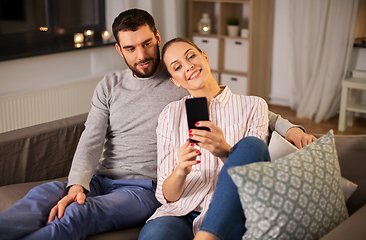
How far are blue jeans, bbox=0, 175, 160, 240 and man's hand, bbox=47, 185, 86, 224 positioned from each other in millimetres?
20

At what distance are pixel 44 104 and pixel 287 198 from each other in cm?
258

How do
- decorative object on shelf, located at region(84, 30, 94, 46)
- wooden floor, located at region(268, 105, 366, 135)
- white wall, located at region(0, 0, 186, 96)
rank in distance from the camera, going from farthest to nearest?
1. decorative object on shelf, located at region(84, 30, 94, 46)
2. wooden floor, located at region(268, 105, 366, 135)
3. white wall, located at region(0, 0, 186, 96)

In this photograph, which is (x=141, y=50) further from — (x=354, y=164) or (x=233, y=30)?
(x=233, y=30)

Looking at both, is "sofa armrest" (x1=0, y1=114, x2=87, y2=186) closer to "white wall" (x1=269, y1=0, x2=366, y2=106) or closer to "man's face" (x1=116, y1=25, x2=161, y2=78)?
"man's face" (x1=116, y1=25, x2=161, y2=78)

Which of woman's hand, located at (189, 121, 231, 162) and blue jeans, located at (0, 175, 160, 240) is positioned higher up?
woman's hand, located at (189, 121, 231, 162)

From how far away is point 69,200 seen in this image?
143 cm

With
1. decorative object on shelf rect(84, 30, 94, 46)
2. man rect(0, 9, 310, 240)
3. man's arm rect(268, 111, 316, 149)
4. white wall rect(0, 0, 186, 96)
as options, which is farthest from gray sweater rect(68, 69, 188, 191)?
decorative object on shelf rect(84, 30, 94, 46)

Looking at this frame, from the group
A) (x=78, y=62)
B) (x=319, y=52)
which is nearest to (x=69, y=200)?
(x=78, y=62)

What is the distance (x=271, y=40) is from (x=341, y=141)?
2.90 m

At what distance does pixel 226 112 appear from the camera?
1.46 metres

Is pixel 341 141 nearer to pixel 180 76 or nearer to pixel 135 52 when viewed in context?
pixel 180 76

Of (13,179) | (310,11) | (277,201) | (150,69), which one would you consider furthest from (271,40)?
(277,201)

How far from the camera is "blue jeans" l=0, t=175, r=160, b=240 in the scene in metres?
1.28

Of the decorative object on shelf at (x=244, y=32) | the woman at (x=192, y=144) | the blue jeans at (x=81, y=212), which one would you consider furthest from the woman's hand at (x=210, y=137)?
the decorative object on shelf at (x=244, y=32)
